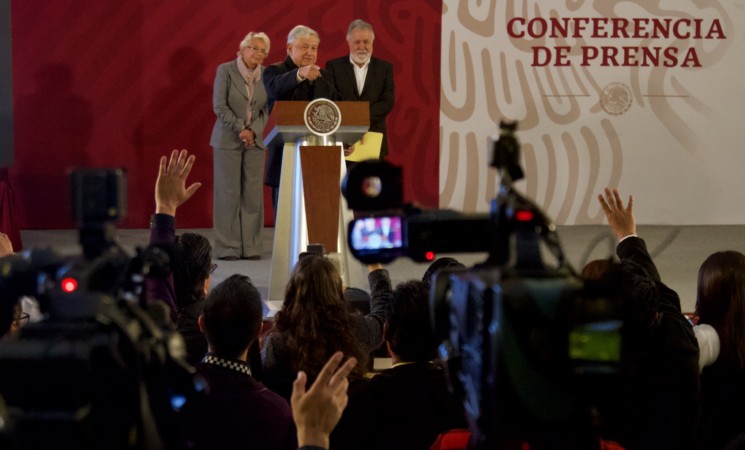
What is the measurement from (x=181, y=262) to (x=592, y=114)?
5.99 m

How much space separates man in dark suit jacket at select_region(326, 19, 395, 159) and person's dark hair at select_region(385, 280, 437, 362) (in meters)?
3.66

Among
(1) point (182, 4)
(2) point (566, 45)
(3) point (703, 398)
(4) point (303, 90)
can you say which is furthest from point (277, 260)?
(2) point (566, 45)

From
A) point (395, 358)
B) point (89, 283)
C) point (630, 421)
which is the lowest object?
point (630, 421)

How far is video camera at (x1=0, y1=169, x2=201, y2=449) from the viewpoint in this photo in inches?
41.8

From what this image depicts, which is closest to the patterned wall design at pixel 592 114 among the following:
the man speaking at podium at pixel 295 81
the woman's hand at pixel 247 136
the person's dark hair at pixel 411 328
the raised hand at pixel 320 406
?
the woman's hand at pixel 247 136

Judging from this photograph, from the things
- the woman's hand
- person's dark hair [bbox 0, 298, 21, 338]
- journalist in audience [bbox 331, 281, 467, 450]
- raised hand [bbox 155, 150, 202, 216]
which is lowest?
journalist in audience [bbox 331, 281, 467, 450]

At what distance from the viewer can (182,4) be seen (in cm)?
783

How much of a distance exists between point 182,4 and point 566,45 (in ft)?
9.91

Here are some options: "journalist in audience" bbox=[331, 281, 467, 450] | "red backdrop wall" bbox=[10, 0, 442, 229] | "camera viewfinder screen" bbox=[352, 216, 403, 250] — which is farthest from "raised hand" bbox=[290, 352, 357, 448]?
"red backdrop wall" bbox=[10, 0, 442, 229]

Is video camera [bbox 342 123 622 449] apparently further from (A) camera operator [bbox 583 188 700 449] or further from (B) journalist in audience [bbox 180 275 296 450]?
(A) camera operator [bbox 583 188 700 449]

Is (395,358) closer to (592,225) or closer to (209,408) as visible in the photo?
(209,408)

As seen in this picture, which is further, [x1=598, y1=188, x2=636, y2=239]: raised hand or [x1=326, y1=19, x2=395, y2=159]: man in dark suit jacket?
[x1=326, y1=19, x2=395, y2=159]: man in dark suit jacket

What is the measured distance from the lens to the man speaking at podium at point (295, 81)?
203 inches

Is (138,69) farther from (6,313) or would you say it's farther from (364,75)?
(6,313)
